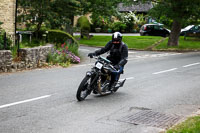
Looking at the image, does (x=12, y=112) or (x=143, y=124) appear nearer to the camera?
(x=143, y=124)

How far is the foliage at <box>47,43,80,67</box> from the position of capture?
16.9m

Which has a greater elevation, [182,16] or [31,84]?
[182,16]

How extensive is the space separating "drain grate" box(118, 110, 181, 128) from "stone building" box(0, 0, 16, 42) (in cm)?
1345

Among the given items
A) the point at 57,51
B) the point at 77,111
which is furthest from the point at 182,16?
the point at 77,111

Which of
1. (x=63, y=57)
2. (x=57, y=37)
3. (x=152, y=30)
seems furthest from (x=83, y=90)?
(x=152, y=30)

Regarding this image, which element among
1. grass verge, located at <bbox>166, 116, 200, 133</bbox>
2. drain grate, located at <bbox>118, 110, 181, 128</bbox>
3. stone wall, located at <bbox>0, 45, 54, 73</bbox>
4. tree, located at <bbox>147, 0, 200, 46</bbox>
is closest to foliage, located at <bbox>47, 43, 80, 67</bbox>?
stone wall, located at <bbox>0, 45, 54, 73</bbox>

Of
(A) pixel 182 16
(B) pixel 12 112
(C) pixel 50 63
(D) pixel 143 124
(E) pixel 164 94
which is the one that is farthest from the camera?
(A) pixel 182 16

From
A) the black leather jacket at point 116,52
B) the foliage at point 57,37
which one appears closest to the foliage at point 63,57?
the foliage at point 57,37

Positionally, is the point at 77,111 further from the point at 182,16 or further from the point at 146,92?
the point at 182,16

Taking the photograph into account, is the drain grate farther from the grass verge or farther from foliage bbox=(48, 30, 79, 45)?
foliage bbox=(48, 30, 79, 45)

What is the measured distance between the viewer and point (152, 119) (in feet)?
25.2

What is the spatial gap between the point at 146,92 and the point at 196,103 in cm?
170

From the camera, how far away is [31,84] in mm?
11453

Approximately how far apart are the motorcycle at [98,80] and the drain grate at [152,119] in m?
1.51
